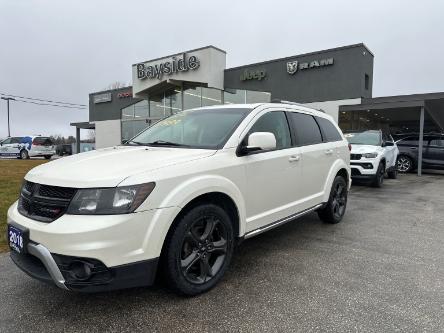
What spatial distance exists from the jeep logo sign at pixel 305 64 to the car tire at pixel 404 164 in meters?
5.36

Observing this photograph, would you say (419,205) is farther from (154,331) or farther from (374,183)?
(154,331)

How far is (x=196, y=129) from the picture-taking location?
12.9 ft

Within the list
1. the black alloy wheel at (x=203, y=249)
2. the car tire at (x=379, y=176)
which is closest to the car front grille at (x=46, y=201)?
the black alloy wheel at (x=203, y=249)

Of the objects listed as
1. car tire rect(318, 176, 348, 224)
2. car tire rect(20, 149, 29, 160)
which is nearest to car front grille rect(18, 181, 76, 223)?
car tire rect(318, 176, 348, 224)

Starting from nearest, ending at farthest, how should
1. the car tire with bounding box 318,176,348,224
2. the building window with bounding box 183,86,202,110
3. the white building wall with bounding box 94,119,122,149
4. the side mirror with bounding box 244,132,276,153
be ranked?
the side mirror with bounding box 244,132,276,153 < the car tire with bounding box 318,176,348,224 < the building window with bounding box 183,86,202,110 < the white building wall with bounding box 94,119,122,149

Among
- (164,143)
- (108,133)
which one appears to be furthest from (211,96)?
(164,143)

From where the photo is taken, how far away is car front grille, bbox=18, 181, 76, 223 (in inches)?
104

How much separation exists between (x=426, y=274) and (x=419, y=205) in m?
4.39

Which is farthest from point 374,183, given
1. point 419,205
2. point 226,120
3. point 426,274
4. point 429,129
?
point 429,129

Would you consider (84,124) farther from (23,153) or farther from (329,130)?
(329,130)

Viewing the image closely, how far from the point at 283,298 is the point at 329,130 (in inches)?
125

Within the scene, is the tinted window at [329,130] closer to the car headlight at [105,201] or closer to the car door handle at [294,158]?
the car door handle at [294,158]

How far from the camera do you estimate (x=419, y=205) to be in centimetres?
755

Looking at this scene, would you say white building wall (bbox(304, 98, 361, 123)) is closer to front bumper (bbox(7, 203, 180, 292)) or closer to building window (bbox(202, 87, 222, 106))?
building window (bbox(202, 87, 222, 106))
